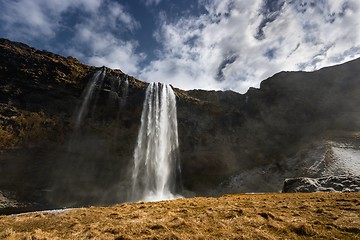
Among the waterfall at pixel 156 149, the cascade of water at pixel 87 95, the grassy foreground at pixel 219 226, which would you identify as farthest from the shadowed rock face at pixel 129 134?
the grassy foreground at pixel 219 226

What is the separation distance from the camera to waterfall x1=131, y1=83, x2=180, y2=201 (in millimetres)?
57219

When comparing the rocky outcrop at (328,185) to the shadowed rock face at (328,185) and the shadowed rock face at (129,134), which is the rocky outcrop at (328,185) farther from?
the shadowed rock face at (129,134)

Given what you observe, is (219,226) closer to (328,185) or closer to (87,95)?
(328,185)

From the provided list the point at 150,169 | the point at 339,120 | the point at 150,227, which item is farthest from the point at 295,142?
the point at 150,227

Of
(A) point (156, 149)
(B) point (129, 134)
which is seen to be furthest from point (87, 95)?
(A) point (156, 149)

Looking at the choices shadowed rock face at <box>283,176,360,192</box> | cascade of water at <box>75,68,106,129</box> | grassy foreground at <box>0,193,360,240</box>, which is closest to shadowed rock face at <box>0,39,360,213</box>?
cascade of water at <box>75,68,106,129</box>

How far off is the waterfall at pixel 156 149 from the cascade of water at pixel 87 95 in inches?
474

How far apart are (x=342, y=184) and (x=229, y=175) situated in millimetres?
31171

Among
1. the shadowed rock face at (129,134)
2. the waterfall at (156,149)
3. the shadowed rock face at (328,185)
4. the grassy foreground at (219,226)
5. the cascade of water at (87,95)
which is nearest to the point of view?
the grassy foreground at (219,226)

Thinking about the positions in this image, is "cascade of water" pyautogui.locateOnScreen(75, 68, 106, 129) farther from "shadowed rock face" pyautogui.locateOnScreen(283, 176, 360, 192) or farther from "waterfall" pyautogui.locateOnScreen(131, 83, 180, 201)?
"shadowed rock face" pyautogui.locateOnScreen(283, 176, 360, 192)

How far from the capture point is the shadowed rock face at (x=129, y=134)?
5234cm

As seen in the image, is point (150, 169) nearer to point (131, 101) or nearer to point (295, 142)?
point (131, 101)

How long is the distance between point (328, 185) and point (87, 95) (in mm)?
51194

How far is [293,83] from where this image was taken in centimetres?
8194
